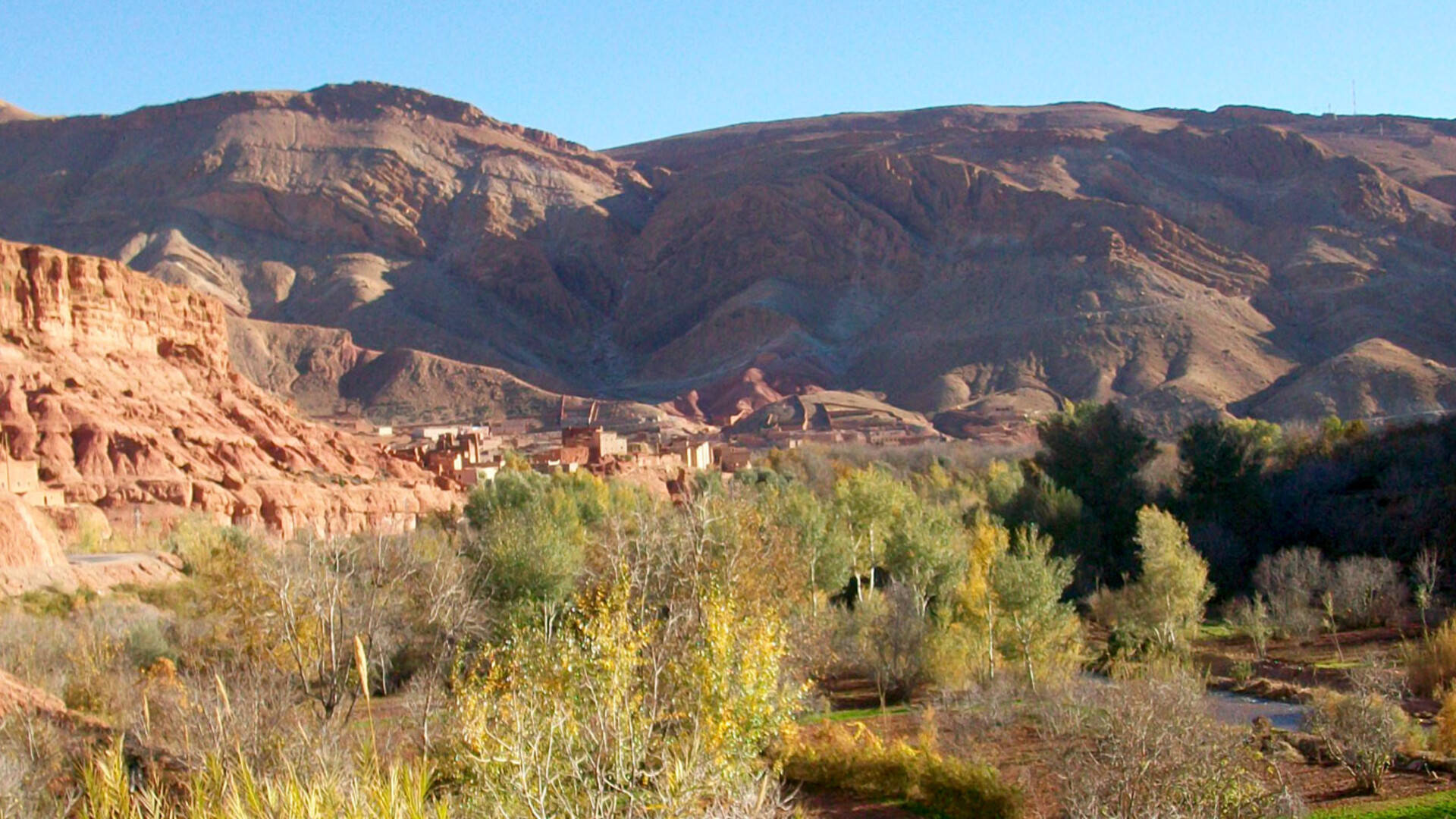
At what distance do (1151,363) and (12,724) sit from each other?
68821 millimetres

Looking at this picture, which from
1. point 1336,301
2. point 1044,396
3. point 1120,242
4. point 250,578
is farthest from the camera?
point 1120,242

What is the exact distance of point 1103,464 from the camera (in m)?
43.2

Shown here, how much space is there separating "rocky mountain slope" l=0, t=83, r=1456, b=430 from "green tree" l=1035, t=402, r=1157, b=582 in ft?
69.6

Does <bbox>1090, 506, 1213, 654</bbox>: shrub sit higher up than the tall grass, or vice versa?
the tall grass

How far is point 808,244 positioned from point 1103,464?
63.2 m

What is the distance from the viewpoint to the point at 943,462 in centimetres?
5756

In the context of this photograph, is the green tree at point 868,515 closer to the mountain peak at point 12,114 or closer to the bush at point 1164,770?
the bush at point 1164,770

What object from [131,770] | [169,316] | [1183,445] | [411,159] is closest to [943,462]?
[1183,445]

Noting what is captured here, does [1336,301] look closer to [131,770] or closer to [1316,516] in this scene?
[1316,516]

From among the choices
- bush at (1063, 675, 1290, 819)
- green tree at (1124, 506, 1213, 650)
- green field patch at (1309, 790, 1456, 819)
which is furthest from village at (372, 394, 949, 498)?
bush at (1063, 675, 1290, 819)

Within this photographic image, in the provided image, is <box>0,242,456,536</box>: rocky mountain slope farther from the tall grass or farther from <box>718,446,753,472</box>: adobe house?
the tall grass

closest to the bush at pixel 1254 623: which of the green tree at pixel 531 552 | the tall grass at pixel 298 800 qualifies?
the green tree at pixel 531 552

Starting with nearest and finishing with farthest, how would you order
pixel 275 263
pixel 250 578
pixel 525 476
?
pixel 250 578 < pixel 525 476 < pixel 275 263

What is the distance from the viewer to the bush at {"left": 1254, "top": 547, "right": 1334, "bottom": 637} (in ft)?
94.7
